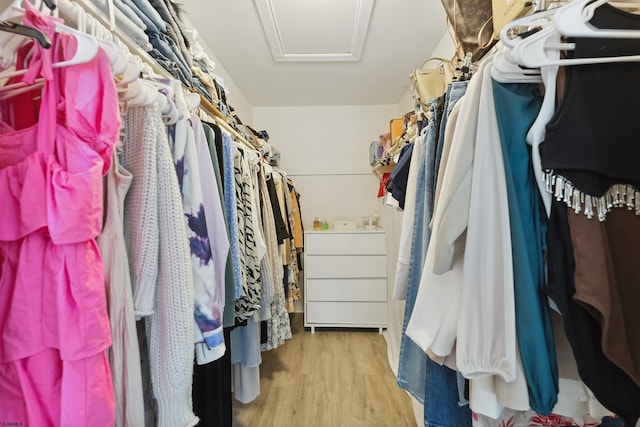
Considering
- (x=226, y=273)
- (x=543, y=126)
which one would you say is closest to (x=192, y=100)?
(x=226, y=273)

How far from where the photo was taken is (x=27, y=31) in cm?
43

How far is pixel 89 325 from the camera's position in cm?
46

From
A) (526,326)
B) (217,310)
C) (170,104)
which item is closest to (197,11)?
(170,104)

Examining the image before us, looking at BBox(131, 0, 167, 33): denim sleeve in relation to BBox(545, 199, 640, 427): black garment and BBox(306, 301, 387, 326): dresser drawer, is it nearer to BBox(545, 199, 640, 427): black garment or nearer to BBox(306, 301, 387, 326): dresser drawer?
BBox(545, 199, 640, 427): black garment

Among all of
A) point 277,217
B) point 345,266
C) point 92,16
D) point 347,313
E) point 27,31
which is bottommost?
point 347,313

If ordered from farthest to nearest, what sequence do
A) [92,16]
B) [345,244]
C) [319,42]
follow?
[345,244]
[319,42]
[92,16]

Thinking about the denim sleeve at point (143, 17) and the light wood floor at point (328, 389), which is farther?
the light wood floor at point (328, 389)

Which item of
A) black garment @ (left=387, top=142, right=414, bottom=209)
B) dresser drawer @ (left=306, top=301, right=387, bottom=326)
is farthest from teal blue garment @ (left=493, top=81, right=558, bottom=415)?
dresser drawer @ (left=306, top=301, right=387, bottom=326)

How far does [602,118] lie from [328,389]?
1.90m

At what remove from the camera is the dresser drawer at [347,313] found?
8.95 feet

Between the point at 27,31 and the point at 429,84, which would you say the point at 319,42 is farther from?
the point at 27,31

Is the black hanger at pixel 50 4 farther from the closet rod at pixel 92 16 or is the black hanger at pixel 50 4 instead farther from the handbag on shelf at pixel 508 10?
the handbag on shelf at pixel 508 10

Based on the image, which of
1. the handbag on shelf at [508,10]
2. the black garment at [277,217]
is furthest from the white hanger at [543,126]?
the black garment at [277,217]

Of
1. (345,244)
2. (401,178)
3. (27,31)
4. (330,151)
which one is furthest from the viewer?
(330,151)
